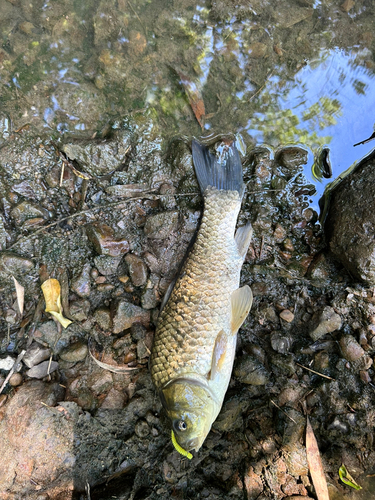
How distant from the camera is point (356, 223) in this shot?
107 inches

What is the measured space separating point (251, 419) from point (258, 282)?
1.34m

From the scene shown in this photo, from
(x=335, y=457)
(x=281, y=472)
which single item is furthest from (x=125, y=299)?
(x=335, y=457)

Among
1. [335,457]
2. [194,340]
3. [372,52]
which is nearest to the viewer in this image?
[194,340]

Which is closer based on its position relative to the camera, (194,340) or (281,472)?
(194,340)

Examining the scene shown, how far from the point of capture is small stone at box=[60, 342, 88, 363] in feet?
9.71

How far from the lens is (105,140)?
120 inches

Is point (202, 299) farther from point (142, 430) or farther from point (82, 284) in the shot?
point (142, 430)

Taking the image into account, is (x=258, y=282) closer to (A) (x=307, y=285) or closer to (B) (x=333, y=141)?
(A) (x=307, y=285)

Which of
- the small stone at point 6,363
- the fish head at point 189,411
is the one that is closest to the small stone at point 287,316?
the fish head at point 189,411

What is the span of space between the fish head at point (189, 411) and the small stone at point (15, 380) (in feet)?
5.14

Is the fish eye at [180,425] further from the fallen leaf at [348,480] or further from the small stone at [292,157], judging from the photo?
the small stone at [292,157]

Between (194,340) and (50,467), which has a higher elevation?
(194,340)

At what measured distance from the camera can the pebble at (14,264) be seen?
302 centimetres

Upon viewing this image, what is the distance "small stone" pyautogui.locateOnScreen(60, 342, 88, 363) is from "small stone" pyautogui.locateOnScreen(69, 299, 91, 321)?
0.27m
